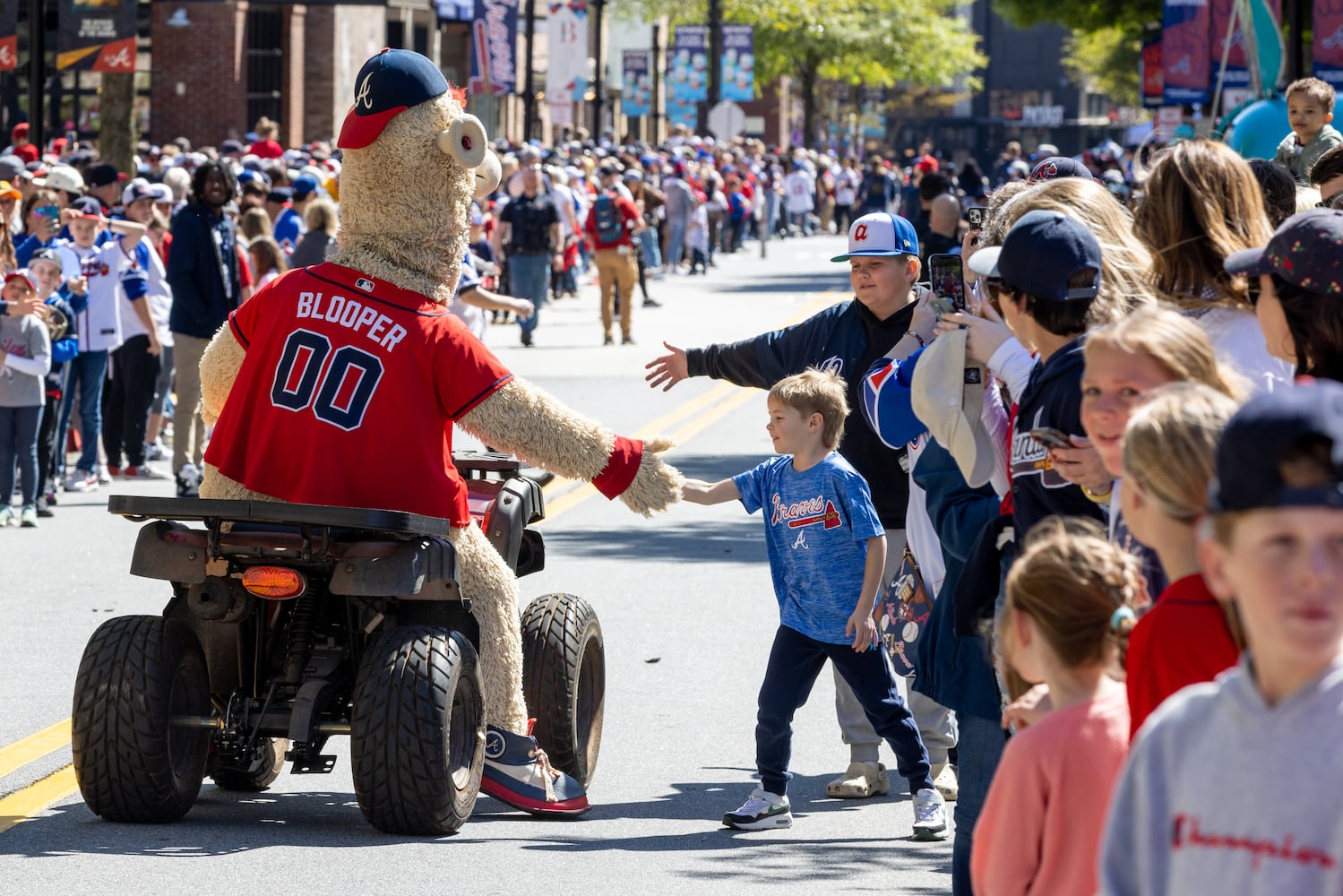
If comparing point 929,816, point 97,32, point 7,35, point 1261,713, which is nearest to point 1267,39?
point 97,32

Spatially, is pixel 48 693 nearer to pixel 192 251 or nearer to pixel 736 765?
pixel 736 765

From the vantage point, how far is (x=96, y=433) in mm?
13492

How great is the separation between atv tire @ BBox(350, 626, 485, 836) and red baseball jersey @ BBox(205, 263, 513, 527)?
0.48m

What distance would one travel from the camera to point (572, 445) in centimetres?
648

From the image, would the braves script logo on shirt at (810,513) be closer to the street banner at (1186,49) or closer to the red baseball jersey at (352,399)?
the red baseball jersey at (352,399)

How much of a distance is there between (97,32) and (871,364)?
18.5 meters

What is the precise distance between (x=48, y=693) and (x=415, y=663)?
266cm

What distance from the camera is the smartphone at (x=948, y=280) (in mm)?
5496

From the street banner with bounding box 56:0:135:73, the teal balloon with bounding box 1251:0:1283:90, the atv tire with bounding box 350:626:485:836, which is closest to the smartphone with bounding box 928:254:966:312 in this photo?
the atv tire with bounding box 350:626:485:836

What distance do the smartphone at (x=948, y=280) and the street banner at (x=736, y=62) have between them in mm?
53936

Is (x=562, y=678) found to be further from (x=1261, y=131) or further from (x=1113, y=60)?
(x=1113, y=60)

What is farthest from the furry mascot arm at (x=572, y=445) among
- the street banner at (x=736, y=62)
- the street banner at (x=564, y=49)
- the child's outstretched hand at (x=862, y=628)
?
the street banner at (x=736, y=62)

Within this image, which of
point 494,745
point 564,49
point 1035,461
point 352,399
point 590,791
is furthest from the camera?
point 564,49

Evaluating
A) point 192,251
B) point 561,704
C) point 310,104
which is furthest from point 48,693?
point 310,104
